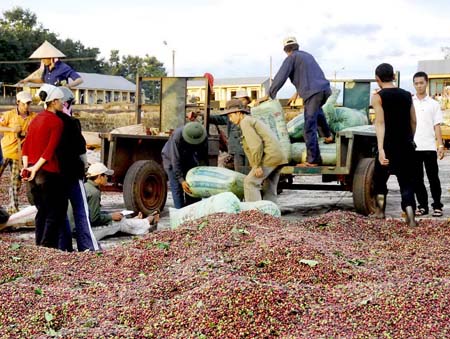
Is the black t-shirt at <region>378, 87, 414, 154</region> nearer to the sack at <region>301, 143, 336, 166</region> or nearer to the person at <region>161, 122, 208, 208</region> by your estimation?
the sack at <region>301, 143, 336, 166</region>

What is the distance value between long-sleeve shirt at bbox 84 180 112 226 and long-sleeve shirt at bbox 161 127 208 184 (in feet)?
4.06

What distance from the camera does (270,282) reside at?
4.88 meters

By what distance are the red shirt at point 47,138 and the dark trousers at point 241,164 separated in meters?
3.70

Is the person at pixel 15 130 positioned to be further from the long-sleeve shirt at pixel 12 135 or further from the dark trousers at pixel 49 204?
the dark trousers at pixel 49 204

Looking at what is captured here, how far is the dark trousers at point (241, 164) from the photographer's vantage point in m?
10.4

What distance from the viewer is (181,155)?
9.66m

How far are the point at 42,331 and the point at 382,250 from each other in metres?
3.22

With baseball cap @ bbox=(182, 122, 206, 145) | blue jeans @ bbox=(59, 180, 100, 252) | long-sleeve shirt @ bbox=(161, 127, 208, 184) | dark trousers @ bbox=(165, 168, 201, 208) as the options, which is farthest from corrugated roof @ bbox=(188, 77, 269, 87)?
blue jeans @ bbox=(59, 180, 100, 252)

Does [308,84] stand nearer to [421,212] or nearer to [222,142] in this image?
[222,142]

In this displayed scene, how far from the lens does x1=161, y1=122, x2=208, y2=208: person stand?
9484mm

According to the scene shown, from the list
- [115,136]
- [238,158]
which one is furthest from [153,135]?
[238,158]

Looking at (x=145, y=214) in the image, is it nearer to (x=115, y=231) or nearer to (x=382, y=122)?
(x=115, y=231)

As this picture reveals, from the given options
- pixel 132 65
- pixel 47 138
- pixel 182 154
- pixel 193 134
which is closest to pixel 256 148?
pixel 193 134

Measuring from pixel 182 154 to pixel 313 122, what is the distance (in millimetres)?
1702
